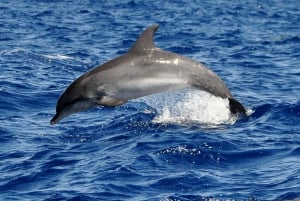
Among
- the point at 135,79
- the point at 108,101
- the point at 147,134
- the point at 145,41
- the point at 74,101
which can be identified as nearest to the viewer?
the point at 108,101

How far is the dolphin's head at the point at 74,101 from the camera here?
41.1 ft

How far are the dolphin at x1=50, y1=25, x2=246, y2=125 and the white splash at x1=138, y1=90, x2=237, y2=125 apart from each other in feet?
3.20

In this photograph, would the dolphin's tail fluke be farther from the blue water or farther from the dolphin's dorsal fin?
the dolphin's dorsal fin

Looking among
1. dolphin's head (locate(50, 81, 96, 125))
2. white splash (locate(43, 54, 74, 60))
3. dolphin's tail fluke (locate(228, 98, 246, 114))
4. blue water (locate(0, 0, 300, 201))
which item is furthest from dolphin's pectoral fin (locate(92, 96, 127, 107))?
white splash (locate(43, 54, 74, 60))

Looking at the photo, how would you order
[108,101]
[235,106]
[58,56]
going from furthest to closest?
[58,56], [235,106], [108,101]

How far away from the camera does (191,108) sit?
15703 mm

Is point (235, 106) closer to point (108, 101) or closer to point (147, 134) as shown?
point (147, 134)

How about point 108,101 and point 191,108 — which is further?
point 191,108

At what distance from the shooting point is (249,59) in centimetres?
2384

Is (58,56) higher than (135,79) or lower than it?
lower

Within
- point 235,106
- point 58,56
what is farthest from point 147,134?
point 58,56

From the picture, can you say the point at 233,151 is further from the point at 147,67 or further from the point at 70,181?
the point at 70,181

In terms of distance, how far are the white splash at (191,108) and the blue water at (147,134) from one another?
0.17 ft

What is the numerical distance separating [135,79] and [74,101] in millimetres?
992
